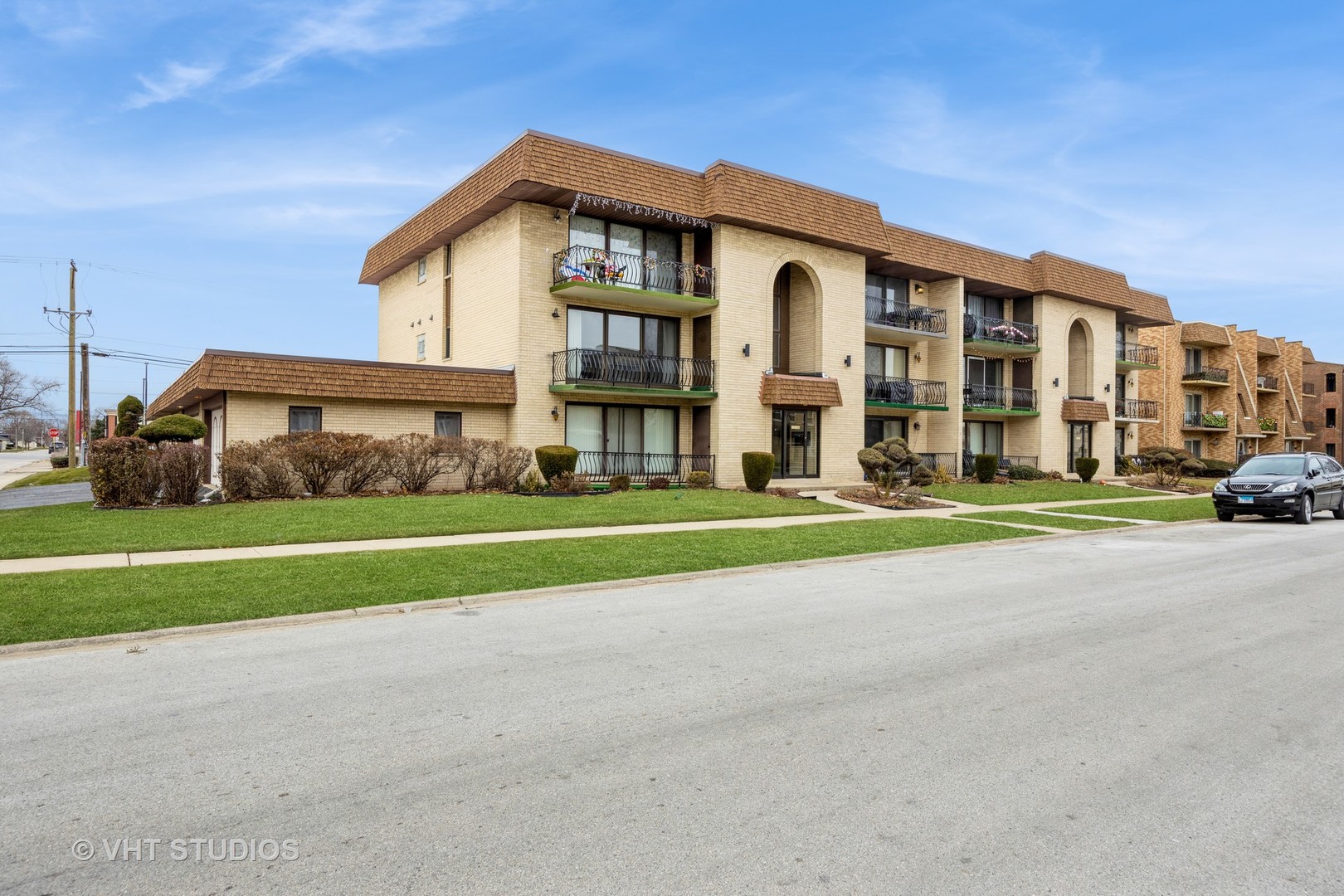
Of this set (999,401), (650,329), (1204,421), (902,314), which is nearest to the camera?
(650,329)

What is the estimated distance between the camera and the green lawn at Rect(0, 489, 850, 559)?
1223 cm

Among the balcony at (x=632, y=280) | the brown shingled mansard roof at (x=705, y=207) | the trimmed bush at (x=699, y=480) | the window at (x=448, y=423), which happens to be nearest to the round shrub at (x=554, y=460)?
the window at (x=448, y=423)

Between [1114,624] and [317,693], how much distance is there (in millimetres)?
6880

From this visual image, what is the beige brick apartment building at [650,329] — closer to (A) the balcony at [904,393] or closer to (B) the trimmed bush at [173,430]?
(A) the balcony at [904,393]

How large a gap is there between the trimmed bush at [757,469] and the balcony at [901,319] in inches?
365

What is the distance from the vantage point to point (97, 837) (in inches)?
136

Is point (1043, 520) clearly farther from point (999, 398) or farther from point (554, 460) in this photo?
point (999, 398)

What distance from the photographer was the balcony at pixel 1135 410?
41.3m

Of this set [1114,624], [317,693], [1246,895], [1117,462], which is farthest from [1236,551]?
[1117,462]

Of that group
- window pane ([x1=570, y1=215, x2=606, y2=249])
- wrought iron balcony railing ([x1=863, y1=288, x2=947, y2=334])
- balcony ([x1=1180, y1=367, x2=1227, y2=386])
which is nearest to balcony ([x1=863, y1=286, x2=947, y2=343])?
wrought iron balcony railing ([x1=863, y1=288, x2=947, y2=334])

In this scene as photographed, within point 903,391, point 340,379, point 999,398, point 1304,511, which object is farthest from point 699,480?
point 999,398
